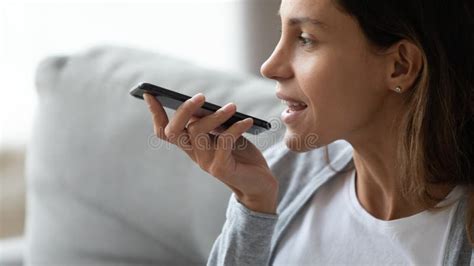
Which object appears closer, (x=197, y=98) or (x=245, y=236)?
(x=197, y=98)

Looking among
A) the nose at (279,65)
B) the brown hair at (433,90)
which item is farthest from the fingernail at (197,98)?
the brown hair at (433,90)

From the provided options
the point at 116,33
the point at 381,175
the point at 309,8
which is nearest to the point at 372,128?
the point at 381,175

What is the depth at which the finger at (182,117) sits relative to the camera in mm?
1107

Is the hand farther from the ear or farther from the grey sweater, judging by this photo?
the ear

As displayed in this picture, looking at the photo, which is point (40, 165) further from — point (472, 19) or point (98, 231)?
point (472, 19)

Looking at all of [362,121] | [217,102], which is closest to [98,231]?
[217,102]

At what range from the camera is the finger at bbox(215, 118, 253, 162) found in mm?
1144

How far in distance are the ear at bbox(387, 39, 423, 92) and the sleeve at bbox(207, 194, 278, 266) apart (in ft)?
0.94

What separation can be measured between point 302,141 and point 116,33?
127 centimetres

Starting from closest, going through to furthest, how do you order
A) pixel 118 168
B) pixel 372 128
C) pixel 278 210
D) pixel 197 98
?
pixel 197 98 → pixel 372 128 → pixel 278 210 → pixel 118 168

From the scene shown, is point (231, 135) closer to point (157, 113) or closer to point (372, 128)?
point (157, 113)

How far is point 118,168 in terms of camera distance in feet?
5.11

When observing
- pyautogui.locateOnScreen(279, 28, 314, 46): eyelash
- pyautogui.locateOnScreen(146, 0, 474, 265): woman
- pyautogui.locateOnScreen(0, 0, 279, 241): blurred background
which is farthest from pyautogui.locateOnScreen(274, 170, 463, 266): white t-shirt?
pyautogui.locateOnScreen(0, 0, 279, 241): blurred background

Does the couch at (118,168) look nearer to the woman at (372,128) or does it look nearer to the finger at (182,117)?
the woman at (372,128)
